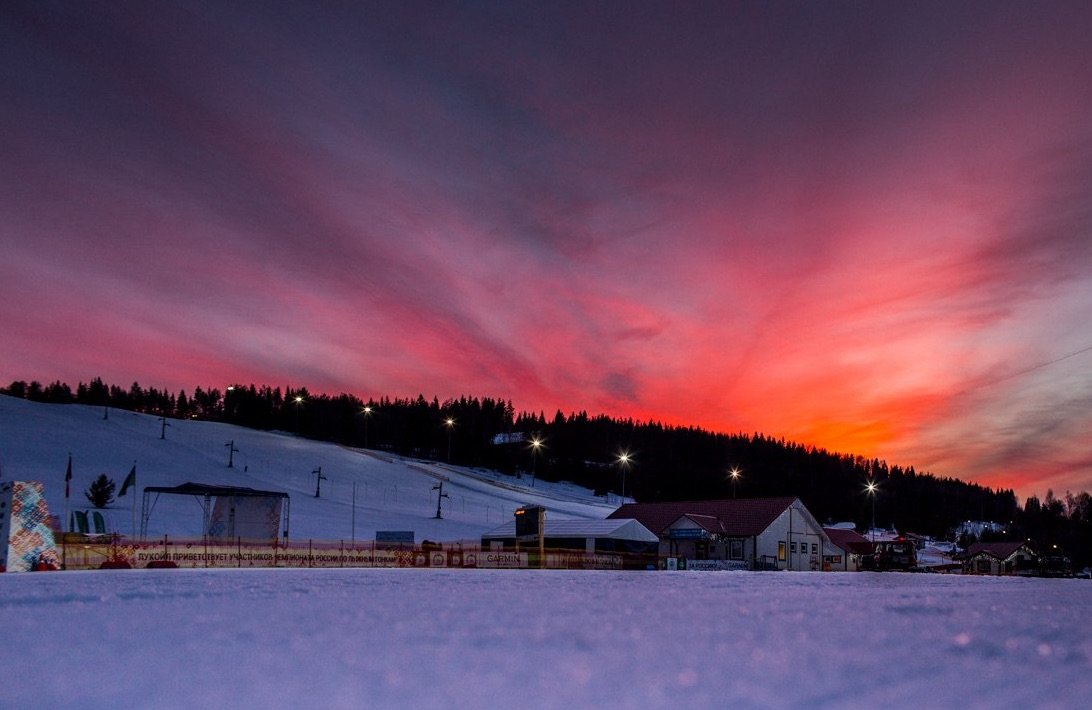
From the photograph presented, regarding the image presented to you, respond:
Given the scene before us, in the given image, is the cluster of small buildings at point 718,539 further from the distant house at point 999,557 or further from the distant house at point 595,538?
the distant house at point 999,557

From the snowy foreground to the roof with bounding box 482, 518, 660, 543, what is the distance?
4462cm

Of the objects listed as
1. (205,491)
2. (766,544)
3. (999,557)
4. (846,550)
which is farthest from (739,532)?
(999,557)

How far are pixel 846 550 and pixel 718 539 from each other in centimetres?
2718

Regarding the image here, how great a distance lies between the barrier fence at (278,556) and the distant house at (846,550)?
37.9 meters

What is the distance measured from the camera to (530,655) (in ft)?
21.6


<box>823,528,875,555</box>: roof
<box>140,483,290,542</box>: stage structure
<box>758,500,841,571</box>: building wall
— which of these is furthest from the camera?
<box>823,528,875,555</box>: roof

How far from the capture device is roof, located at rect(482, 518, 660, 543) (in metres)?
55.6

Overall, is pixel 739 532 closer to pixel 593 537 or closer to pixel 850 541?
pixel 593 537

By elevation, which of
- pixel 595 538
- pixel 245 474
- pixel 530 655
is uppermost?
pixel 245 474

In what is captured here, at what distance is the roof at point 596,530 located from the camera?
55562mm

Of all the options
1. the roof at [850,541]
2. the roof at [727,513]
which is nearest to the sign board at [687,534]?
the roof at [727,513]

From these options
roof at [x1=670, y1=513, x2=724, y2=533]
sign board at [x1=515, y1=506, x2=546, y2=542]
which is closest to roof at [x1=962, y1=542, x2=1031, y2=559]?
roof at [x1=670, y1=513, x2=724, y2=533]

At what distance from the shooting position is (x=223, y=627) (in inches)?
328

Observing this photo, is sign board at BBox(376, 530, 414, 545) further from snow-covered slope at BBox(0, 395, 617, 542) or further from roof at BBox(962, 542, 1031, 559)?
roof at BBox(962, 542, 1031, 559)
